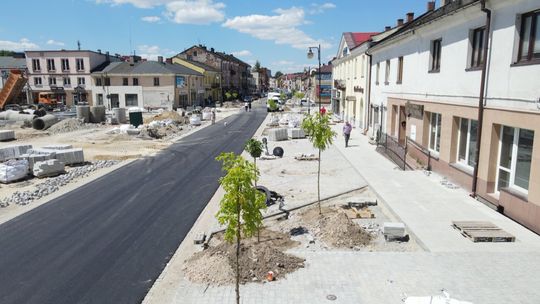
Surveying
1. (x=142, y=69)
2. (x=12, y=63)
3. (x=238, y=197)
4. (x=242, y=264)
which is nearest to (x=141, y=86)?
(x=142, y=69)

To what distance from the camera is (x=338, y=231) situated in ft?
32.0

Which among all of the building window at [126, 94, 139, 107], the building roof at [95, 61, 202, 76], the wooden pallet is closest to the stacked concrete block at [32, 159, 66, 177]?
the wooden pallet

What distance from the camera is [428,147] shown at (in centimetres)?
1673

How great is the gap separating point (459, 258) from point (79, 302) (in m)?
7.81

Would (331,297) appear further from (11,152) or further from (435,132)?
(11,152)

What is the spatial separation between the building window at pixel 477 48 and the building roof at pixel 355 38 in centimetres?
2379

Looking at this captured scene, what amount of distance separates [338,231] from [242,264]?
2.90 meters

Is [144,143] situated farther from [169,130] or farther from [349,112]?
[349,112]

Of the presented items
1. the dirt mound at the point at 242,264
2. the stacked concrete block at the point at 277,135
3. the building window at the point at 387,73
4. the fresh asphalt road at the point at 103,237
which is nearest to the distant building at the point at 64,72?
the stacked concrete block at the point at 277,135

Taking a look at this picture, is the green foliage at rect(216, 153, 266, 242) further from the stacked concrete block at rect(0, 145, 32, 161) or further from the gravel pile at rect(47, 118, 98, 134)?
the gravel pile at rect(47, 118, 98, 134)

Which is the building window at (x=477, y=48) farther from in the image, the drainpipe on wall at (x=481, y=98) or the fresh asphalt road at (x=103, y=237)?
the fresh asphalt road at (x=103, y=237)

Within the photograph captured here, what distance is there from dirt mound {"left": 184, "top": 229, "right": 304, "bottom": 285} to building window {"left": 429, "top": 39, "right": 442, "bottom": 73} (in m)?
11.6

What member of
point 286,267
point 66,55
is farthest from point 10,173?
point 66,55

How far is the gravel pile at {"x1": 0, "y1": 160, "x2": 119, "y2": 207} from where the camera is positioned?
14215 mm
